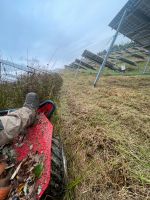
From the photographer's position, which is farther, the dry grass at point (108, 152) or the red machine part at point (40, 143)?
the red machine part at point (40, 143)

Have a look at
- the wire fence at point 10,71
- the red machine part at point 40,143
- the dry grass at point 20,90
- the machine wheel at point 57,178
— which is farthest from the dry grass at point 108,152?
the wire fence at point 10,71

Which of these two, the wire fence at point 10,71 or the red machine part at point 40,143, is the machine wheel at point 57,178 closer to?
the red machine part at point 40,143

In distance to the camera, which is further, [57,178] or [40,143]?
[40,143]

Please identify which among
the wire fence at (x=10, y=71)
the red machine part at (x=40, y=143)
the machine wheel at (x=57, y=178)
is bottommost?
the machine wheel at (x=57, y=178)

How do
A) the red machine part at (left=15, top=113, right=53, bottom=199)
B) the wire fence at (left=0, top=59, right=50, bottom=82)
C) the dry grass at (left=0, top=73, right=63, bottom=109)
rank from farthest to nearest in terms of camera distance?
the wire fence at (left=0, top=59, right=50, bottom=82) → the dry grass at (left=0, top=73, right=63, bottom=109) → the red machine part at (left=15, top=113, right=53, bottom=199)

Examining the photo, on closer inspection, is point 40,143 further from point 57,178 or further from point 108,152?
point 108,152

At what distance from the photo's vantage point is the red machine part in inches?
58.7

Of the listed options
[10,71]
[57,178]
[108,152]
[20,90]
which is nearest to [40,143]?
[57,178]

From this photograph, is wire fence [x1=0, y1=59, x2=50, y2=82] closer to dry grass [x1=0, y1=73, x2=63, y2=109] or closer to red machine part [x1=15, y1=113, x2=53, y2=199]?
dry grass [x1=0, y1=73, x2=63, y2=109]

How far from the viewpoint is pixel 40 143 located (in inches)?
71.2

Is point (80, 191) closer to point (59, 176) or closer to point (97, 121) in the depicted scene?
point (59, 176)

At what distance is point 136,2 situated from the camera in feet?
13.7

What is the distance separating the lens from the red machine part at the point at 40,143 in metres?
1.49

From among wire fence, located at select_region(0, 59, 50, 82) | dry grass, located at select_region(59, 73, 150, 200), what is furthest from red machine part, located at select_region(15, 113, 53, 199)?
wire fence, located at select_region(0, 59, 50, 82)
